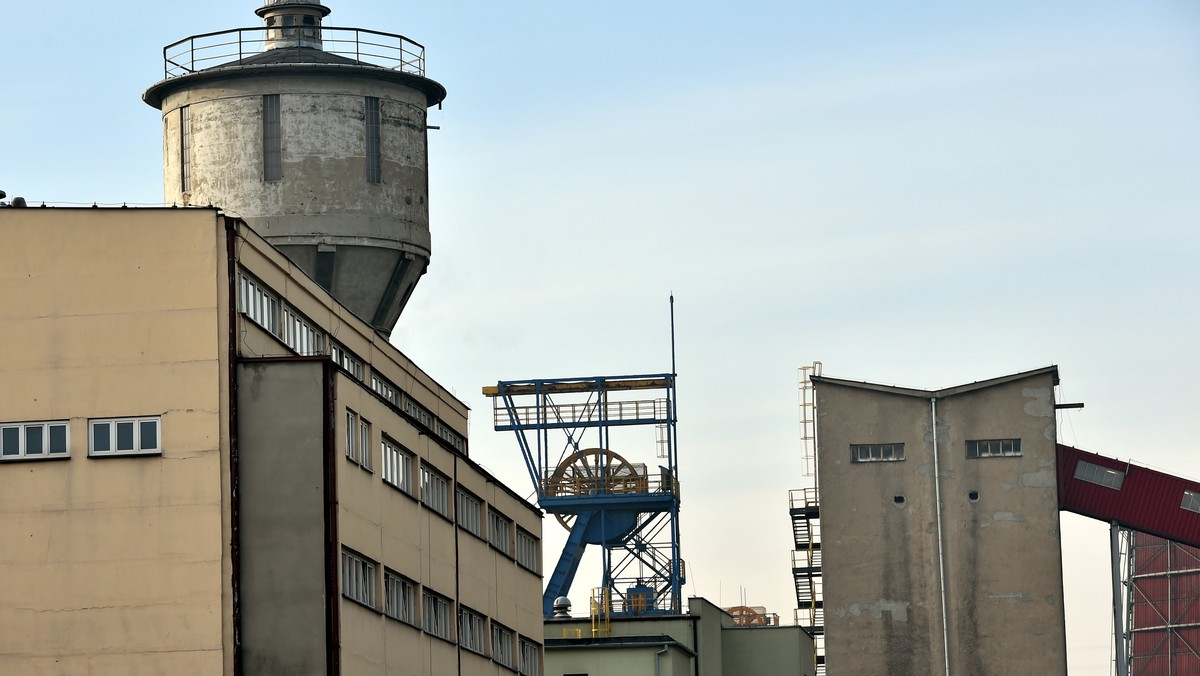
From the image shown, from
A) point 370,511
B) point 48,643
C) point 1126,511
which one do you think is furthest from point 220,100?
point 1126,511

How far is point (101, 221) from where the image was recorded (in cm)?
3766

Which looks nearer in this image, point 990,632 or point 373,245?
point 373,245

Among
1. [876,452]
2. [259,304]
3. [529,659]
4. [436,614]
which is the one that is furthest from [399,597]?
[876,452]

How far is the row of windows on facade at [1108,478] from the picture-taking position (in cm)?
7494

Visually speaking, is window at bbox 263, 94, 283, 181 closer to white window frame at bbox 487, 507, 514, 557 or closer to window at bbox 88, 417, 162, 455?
white window frame at bbox 487, 507, 514, 557

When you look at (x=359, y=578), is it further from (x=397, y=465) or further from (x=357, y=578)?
(x=397, y=465)

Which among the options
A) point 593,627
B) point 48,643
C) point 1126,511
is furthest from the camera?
point 1126,511

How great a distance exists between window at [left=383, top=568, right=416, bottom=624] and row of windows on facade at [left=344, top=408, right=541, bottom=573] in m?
1.82

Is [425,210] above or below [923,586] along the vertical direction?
above

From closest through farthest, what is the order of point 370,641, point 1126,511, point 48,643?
point 48,643 < point 370,641 < point 1126,511

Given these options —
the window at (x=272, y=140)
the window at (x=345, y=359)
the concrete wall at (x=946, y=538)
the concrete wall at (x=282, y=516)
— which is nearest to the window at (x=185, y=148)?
the window at (x=272, y=140)

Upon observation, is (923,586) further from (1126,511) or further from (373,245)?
(373,245)

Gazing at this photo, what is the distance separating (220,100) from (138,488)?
1341cm

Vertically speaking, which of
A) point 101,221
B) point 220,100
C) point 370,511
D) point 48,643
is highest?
point 220,100
